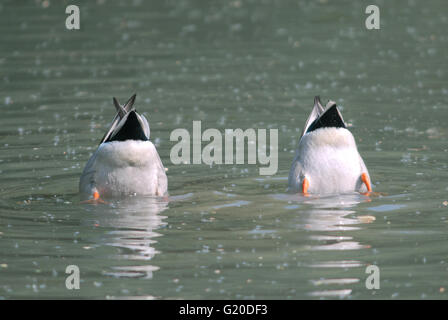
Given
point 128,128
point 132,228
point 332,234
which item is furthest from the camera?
point 128,128

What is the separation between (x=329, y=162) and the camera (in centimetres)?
962

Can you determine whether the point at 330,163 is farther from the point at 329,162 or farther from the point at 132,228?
the point at 132,228

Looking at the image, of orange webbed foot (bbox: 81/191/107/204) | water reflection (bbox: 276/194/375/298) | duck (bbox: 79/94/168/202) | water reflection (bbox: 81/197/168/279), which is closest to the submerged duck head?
duck (bbox: 79/94/168/202)

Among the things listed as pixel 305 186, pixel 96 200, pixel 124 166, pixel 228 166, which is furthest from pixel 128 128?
pixel 228 166

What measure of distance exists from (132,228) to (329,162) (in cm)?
231

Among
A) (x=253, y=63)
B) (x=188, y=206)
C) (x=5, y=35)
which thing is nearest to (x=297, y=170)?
(x=188, y=206)

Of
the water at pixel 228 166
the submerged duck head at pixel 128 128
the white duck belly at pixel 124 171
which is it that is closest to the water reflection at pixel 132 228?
the water at pixel 228 166

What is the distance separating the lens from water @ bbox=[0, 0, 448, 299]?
288 inches

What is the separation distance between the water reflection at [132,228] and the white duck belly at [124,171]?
0.14 metres

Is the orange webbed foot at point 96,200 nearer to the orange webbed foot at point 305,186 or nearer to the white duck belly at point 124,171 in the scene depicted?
the white duck belly at point 124,171

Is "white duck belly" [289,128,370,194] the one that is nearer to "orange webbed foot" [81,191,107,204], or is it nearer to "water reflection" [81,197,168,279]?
"water reflection" [81,197,168,279]

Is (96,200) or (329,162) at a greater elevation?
(329,162)

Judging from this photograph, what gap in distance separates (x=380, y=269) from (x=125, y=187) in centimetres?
336

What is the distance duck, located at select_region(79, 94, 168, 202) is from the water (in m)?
0.22
